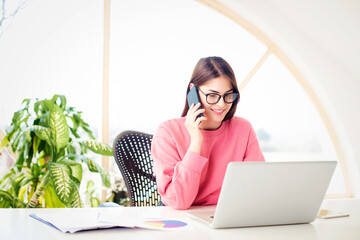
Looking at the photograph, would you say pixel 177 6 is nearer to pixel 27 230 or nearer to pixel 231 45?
pixel 231 45

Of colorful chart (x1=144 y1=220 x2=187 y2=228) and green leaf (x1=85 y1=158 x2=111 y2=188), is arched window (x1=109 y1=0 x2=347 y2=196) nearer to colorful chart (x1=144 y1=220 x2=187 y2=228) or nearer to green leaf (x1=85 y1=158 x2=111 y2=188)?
green leaf (x1=85 y1=158 x2=111 y2=188)

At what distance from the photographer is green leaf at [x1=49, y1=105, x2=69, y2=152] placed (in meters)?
2.95

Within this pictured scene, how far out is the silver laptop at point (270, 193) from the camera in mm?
1062

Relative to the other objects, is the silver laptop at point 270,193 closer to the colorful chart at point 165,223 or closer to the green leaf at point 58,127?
the colorful chart at point 165,223

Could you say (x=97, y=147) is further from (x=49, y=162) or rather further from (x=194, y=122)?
(x=194, y=122)

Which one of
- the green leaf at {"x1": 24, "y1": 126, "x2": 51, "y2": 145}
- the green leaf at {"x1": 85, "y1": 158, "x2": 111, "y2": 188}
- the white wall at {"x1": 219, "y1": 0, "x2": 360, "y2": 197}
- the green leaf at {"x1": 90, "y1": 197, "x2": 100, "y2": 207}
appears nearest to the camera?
the green leaf at {"x1": 24, "y1": 126, "x2": 51, "y2": 145}

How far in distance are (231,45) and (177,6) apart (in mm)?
807

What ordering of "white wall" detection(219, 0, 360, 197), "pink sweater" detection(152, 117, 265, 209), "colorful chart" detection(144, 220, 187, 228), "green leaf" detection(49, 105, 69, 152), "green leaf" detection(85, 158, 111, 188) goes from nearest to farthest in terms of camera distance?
1. "colorful chart" detection(144, 220, 187, 228)
2. "pink sweater" detection(152, 117, 265, 209)
3. "green leaf" detection(49, 105, 69, 152)
4. "green leaf" detection(85, 158, 111, 188)
5. "white wall" detection(219, 0, 360, 197)

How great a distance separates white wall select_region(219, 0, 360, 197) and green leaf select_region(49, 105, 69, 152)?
8.07 ft

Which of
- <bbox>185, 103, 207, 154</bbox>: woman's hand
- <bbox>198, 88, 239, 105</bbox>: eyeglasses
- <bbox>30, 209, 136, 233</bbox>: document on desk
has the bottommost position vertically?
<bbox>30, 209, 136, 233</bbox>: document on desk

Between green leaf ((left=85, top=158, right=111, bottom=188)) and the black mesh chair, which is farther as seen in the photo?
green leaf ((left=85, top=158, right=111, bottom=188))

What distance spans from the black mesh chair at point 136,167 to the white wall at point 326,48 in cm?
289

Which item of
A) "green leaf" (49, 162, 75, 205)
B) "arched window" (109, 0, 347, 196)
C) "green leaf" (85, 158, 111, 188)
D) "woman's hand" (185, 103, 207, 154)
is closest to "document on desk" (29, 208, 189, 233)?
"woman's hand" (185, 103, 207, 154)

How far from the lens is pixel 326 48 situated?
16.2 feet
